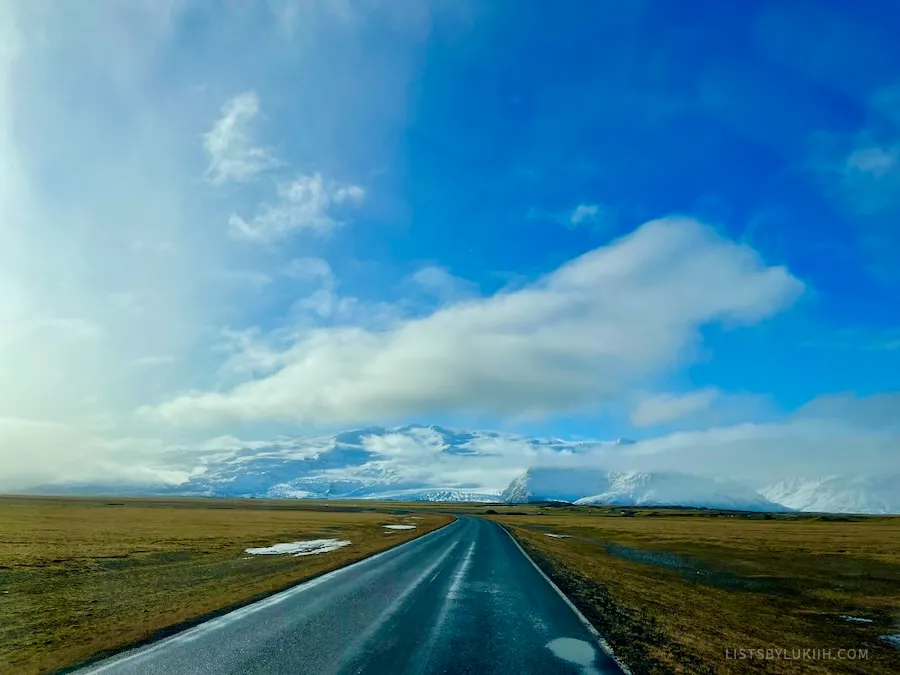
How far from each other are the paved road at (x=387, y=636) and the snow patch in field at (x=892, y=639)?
37.7 ft

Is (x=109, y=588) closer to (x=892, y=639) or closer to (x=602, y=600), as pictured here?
(x=602, y=600)

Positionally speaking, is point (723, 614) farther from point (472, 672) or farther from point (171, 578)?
point (171, 578)

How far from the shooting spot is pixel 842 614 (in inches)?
962

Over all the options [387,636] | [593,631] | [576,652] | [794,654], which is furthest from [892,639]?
[387,636]

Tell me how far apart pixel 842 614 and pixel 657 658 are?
17.7m

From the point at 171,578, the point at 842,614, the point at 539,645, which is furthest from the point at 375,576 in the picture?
the point at 842,614

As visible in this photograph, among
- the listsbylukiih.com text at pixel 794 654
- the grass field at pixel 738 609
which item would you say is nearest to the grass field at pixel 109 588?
the grass field at pixel 738 609

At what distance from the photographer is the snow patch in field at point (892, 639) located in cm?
1882

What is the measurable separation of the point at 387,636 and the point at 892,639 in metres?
19.0

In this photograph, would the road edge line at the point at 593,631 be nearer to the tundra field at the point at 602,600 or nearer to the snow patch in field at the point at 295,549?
the tundra field at the point at 602,600

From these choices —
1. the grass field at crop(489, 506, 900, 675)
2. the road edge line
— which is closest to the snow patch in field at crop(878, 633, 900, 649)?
the grass field at crop(489, 506, 900, 675)

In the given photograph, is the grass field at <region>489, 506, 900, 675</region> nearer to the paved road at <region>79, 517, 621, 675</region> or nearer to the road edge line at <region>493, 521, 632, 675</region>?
the road edge line at <region>493, 521, 632, 675</region>

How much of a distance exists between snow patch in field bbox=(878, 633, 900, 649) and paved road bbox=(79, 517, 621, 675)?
11501mm

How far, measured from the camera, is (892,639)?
19641 millimetres
